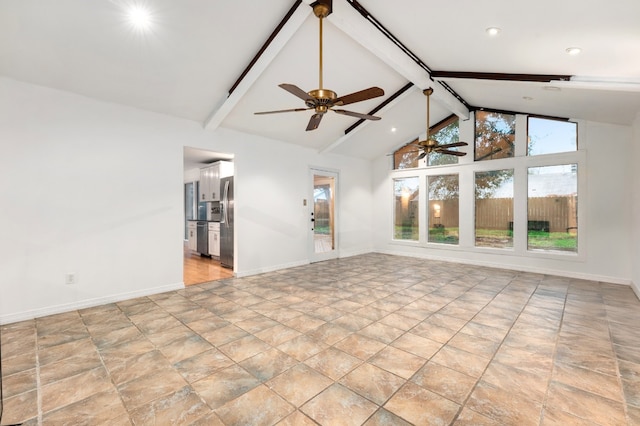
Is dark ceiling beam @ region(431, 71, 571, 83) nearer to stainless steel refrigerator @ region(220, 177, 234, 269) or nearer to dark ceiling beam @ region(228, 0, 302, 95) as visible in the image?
dark ceiling beam @ region(228, 0, 302, 95)

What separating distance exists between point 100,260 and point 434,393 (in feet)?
13.5

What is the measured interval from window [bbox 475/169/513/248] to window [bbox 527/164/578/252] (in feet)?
1.15

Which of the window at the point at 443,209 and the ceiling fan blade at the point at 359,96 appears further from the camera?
the window at the point at 443,209

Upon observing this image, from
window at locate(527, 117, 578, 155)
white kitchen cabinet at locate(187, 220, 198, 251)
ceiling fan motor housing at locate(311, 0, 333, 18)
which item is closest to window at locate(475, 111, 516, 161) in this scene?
window at locate(527, 117, 578, 155)

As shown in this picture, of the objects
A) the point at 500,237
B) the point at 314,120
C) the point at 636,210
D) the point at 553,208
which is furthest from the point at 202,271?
the point at 636,210

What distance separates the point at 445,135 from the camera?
275 inches

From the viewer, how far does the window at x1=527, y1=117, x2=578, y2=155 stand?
17.6 ft

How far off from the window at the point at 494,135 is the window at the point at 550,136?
30 cm

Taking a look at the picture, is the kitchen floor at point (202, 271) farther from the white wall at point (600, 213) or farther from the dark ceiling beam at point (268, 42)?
the white wall at point (600, 213)

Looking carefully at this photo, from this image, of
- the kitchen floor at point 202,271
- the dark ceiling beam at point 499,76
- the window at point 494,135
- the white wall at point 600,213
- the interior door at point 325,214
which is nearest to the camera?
the dark ceiling beam at point 499,76

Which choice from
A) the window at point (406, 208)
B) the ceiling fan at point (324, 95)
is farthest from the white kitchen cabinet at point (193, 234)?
the ceiling fan at point (324, 95)

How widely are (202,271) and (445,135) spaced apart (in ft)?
20.4

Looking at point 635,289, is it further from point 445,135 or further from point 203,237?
point 203,237

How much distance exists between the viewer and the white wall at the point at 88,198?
3279mm
